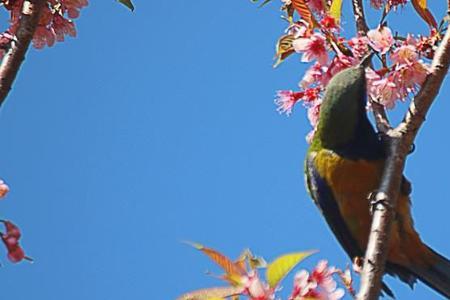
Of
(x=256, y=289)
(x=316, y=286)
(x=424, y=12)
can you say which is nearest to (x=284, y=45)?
(x=424, y=12)

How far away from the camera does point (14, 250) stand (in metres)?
2.19

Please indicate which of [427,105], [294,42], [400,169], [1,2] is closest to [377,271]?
[400,169]

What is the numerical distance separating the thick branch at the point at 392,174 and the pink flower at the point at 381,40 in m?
0.37

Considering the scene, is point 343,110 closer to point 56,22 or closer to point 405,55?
point 405,55

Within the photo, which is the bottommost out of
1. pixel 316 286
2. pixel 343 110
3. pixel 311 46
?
pixel 316 286

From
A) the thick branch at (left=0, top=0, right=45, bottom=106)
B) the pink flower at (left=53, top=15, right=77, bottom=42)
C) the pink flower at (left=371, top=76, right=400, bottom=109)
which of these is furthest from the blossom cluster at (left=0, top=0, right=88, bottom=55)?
the pink flower at (left=371, top=76, right=400, bottom=109)

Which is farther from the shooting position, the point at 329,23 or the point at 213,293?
the point at 329,23

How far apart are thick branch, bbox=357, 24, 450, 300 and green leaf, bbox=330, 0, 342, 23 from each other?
66 centimetres

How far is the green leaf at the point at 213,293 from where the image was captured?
2227mm

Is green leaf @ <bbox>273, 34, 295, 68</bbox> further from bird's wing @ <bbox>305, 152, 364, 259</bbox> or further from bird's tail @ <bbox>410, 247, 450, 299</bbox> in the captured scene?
bird's tail @ <bbox>410, 247, 450, 299</bbox>

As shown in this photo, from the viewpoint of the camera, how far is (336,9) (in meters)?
3.35

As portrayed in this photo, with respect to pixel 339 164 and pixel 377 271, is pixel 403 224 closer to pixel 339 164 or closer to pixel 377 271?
pixel 339 164

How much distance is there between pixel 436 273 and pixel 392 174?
1.34m

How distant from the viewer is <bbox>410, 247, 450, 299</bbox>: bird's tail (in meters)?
3.52
